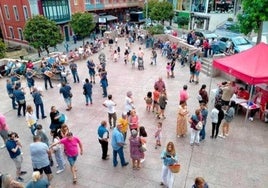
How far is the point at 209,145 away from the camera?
9.20 metres

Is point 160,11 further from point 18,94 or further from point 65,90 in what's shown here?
point 18,94

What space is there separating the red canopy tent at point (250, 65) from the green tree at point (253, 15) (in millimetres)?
6049

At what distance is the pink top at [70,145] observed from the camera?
691cm

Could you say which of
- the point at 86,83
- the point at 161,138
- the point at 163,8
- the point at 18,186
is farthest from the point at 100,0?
the point at 18,186

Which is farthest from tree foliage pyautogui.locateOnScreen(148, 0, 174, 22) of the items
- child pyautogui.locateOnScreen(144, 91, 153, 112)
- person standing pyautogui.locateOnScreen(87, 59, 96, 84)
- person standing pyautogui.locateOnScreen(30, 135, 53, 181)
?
person standing pyautogui.locateOnScreen(30, 135, 53, 181)

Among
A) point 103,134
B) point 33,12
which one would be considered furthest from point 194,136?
point 33,12

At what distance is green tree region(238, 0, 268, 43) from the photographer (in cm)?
1575

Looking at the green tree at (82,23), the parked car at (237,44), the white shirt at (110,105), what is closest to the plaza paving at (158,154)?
the white shirt at (110,105)

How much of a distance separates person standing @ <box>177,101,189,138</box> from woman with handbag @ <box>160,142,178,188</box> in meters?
2.66

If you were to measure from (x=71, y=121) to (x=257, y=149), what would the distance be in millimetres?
7396

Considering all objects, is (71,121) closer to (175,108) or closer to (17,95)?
(17,95)

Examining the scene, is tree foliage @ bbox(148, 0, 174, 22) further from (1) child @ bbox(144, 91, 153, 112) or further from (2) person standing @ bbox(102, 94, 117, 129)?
(2) person standing @ bbox(102, 94, 117, 129)

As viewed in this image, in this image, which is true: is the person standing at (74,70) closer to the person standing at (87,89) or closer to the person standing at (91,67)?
the person standing at (91,67)

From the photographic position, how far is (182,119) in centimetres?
928
